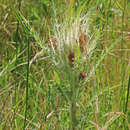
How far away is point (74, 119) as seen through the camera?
969 mm

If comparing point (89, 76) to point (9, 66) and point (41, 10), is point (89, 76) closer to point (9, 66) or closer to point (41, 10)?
point (9, 66)

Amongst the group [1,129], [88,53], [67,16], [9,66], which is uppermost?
[67,16]

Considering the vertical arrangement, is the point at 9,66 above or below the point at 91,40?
below

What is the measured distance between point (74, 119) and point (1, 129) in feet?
1.81

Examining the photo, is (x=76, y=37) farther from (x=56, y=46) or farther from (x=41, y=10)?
(x=41, y=10)

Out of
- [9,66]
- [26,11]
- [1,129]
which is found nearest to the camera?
[1,129]

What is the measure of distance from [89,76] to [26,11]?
1.62 m

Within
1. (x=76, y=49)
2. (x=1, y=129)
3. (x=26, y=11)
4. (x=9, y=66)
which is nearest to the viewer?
(x=76, y=49)

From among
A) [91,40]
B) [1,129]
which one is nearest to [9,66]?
[1,129]

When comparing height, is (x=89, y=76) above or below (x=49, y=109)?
above

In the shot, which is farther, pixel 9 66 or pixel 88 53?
pixel 9 66

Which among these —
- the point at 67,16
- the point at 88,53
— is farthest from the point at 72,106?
the point at 67,16

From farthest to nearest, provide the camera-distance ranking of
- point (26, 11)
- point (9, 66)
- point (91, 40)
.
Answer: point (26, 11) → point (9, 66) → point (91, 40)

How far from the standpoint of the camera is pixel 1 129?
1.41m
